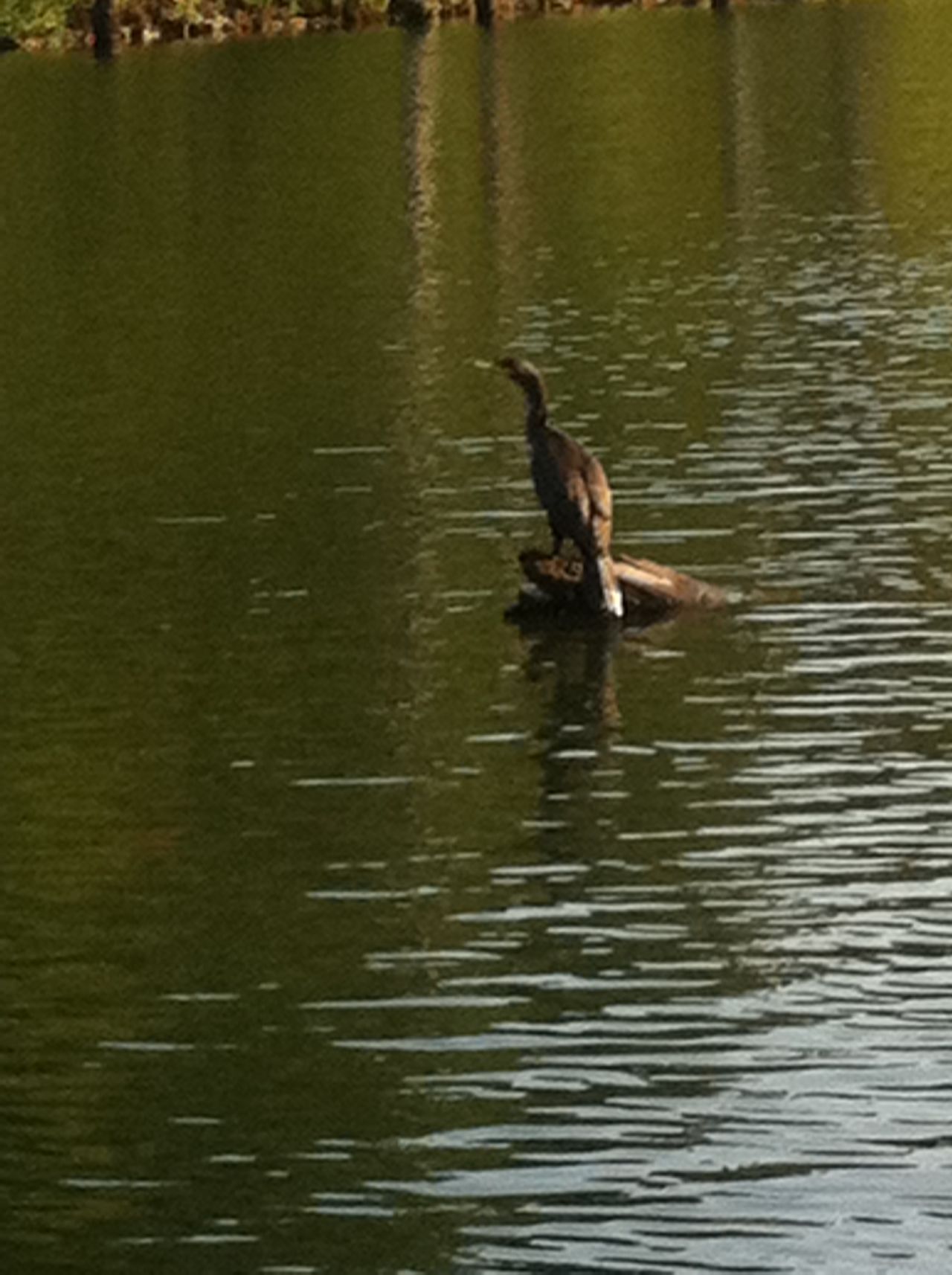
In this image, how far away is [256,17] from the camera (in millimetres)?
139125

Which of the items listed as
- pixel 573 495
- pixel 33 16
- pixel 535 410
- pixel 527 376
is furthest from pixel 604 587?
pixel 33 16

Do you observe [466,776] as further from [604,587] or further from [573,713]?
[604,587]

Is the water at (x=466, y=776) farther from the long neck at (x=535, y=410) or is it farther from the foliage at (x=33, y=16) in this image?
the foliage at (x=33, y=16)

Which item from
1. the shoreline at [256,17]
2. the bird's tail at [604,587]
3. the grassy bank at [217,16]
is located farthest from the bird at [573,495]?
the shoreline at [256,17]

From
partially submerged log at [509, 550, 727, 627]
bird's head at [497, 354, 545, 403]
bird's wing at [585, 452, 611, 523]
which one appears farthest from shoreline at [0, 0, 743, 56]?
bird's wing at [585, 452, 611, 523]

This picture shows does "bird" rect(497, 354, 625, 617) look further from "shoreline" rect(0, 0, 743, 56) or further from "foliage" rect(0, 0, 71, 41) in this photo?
"foliage" rect(0, 0, 71, 41)

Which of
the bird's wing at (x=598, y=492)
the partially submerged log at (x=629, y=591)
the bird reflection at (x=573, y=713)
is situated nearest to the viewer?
the bird reflection at (x=573, y=713)

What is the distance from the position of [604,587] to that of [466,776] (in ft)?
19.4

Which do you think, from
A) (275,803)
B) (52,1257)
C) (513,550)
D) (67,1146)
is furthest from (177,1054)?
(513,550)

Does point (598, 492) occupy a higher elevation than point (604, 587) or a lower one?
higher

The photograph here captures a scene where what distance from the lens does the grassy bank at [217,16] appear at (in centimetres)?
13288

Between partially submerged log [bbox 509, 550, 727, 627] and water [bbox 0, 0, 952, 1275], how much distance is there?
18.9 inches

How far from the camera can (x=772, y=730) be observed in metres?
31.5

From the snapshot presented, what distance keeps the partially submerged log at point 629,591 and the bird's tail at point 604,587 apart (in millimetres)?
102
